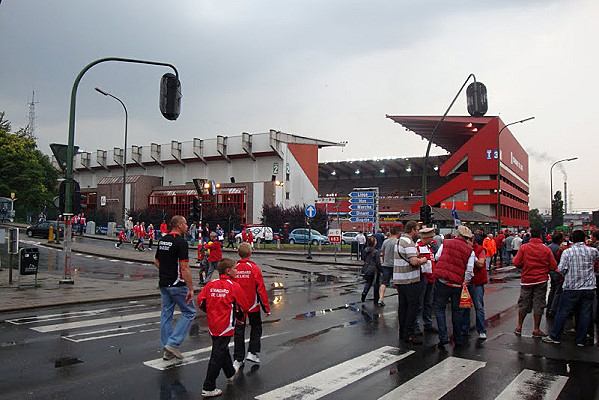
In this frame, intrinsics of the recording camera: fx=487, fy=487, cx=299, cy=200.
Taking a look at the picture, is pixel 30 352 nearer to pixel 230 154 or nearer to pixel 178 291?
pixel 178 291

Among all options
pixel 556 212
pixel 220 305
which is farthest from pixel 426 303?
pixel 556 212

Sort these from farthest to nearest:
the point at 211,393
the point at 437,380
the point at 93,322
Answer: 1. the point at 93,322
2. the point at 437,380
3. the point at 211,393

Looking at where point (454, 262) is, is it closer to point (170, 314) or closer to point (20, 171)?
point (170, 314)

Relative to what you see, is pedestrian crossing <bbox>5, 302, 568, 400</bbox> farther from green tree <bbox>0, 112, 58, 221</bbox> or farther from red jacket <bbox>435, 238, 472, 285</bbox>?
green tree <bbox>0, 112, 58, 221</bbox>

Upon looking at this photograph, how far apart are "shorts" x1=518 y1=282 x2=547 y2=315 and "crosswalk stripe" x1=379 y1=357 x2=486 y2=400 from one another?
7.13 feet

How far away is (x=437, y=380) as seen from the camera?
5.59 metres

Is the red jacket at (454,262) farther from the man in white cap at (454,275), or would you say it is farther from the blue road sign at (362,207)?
the blue road sign at (362,207)

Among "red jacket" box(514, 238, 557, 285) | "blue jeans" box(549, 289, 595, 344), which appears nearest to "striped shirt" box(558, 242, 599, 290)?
"blue jeans" box(549, 289, 595, 344)

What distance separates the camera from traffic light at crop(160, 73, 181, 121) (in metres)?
12.7

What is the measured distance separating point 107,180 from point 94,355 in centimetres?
7108

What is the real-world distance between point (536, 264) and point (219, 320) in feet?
18.1

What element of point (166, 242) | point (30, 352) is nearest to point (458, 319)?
point (166, 242)

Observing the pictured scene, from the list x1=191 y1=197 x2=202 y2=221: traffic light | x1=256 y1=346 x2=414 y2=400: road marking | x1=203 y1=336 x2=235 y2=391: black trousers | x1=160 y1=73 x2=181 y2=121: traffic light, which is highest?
x1=160 y1=73 x2=181 y2=121: traffic light

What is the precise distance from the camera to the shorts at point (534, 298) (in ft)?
25.9
